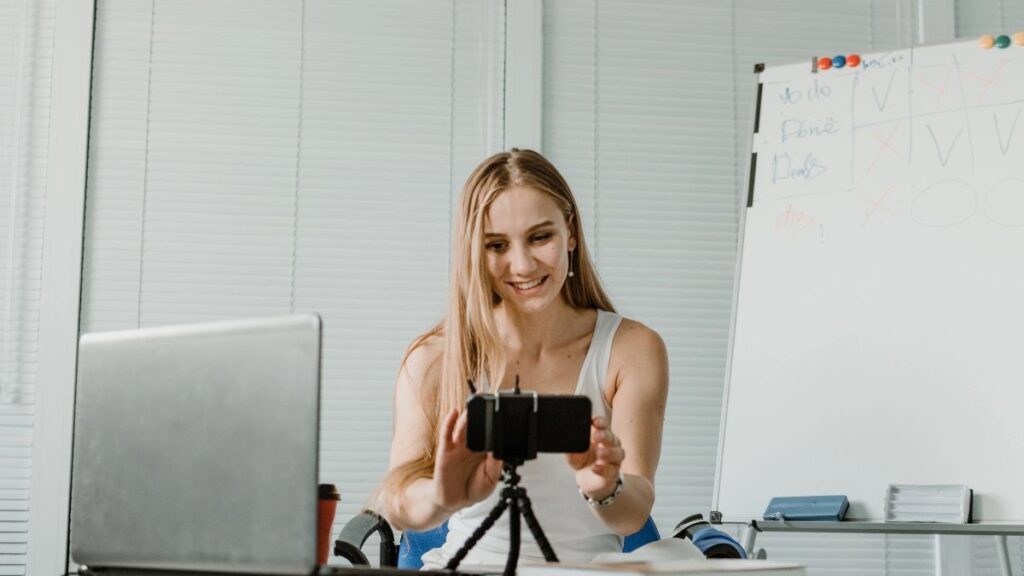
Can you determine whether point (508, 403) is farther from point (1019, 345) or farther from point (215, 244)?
point (215, 244)

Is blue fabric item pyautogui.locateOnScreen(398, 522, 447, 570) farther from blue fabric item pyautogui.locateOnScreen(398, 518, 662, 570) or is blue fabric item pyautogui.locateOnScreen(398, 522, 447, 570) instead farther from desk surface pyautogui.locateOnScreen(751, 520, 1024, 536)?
desk surface pyautogui.locateOnScreen(751, 520, 1024, 536)

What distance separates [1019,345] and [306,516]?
1.58m

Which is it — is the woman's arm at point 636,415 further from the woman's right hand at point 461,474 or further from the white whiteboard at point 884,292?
the white whiteboard at point 884,292

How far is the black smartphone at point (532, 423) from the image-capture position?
0.95 metres

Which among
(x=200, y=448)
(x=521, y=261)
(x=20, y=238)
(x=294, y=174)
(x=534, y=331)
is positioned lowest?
(x=200, y=448)

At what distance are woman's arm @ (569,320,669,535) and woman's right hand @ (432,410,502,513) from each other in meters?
0.29

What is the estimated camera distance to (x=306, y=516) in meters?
0.82

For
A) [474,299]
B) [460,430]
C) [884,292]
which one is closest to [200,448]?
[460,430]

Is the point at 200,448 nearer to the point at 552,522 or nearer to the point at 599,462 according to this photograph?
the point at 599,462

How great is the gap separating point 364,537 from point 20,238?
4.53 feet

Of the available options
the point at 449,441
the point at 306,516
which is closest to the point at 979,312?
the point at 449,441

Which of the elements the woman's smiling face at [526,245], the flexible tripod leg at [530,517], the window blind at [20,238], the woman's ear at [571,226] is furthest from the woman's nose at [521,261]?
the window blind at [20,238]

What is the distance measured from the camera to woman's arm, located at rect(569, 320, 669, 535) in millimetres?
1527

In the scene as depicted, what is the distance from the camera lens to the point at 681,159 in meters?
2.84
